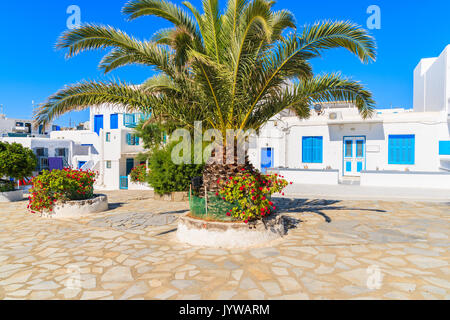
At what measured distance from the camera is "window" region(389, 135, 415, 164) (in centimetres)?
1638

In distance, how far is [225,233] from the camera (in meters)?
5.90

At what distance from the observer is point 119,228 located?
755 cm

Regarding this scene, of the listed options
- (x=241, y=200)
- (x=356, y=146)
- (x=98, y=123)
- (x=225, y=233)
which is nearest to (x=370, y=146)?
(x=356, y=146)

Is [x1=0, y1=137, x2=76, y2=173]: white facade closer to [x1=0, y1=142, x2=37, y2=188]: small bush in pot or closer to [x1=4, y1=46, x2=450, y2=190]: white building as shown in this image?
[x1=4, y1=46, x2=450, y2=190]: white building

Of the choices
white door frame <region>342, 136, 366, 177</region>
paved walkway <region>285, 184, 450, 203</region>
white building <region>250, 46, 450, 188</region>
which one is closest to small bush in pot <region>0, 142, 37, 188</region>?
paved walkway <region>285, 184, 450, 203</region>

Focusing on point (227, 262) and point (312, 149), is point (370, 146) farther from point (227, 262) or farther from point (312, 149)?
point (227, 262)

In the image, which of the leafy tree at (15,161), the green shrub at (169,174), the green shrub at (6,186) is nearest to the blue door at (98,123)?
the leafy tree at (15,161)

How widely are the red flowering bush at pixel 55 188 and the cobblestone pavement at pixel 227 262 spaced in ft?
2.76

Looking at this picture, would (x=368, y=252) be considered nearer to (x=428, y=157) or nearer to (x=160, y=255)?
(x=160, y=255)

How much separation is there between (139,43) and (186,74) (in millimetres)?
1554

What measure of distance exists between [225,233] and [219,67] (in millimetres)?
3632

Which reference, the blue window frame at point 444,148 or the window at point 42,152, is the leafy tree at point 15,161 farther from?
the blue window frame at point 444,148

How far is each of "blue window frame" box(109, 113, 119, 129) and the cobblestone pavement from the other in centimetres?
1871
